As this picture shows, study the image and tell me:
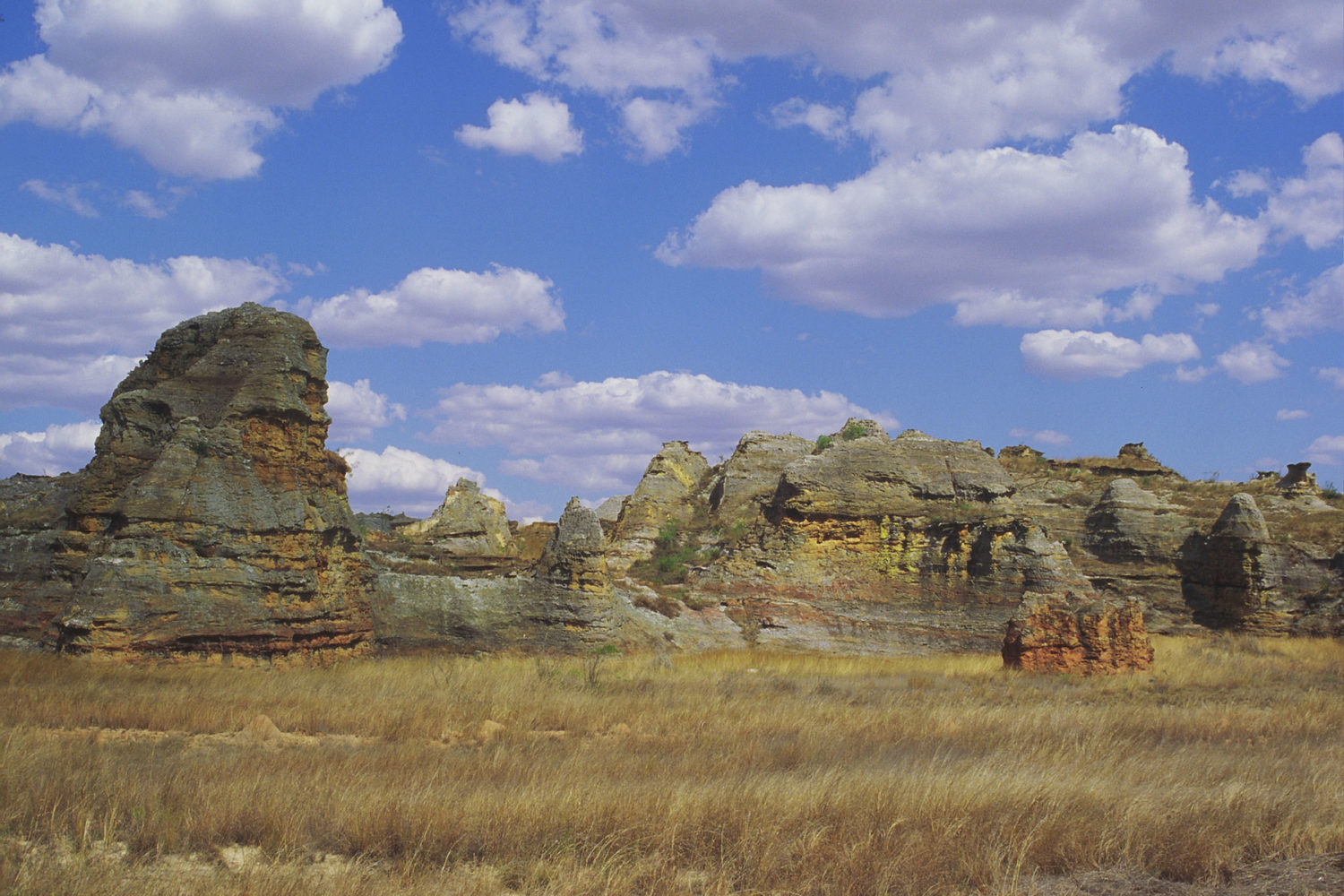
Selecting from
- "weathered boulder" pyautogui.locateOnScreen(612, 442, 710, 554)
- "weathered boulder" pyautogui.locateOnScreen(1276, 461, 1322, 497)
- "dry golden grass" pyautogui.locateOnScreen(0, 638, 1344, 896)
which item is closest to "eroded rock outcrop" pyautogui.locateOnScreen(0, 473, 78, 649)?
"dry golden grass" pyautogui.locateOnScreen(0, 638, 1344, 896)

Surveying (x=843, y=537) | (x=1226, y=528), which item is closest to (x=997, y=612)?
(x=843, y=537)

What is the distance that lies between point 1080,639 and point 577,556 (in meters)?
11.3

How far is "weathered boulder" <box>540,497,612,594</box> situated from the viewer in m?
18.7

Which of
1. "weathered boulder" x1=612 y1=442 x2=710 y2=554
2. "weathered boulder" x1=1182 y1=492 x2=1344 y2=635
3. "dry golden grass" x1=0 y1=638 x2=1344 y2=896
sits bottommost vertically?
"dry golden grass" x1=0 y1=638 x2=1344 y2=896

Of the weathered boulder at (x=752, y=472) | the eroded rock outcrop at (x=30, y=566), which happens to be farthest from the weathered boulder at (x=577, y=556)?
the weathered boulder at (x=752, y=472)

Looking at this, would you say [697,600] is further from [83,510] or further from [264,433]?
[83,510]

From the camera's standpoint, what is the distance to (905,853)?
6254 mm

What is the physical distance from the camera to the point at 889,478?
27.8 m

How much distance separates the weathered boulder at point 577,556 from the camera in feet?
61.2

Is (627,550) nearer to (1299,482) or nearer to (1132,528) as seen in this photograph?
(1132,528)

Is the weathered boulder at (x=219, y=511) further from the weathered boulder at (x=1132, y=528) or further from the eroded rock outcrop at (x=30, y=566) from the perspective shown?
the weathered boulder at (x=1132, y=528)

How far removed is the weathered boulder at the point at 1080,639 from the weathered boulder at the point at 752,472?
13191mm

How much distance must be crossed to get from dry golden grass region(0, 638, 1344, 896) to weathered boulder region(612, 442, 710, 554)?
70.5ft

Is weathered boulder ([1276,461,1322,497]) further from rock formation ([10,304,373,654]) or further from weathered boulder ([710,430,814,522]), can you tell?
rock formation ([10,304,373,654])
